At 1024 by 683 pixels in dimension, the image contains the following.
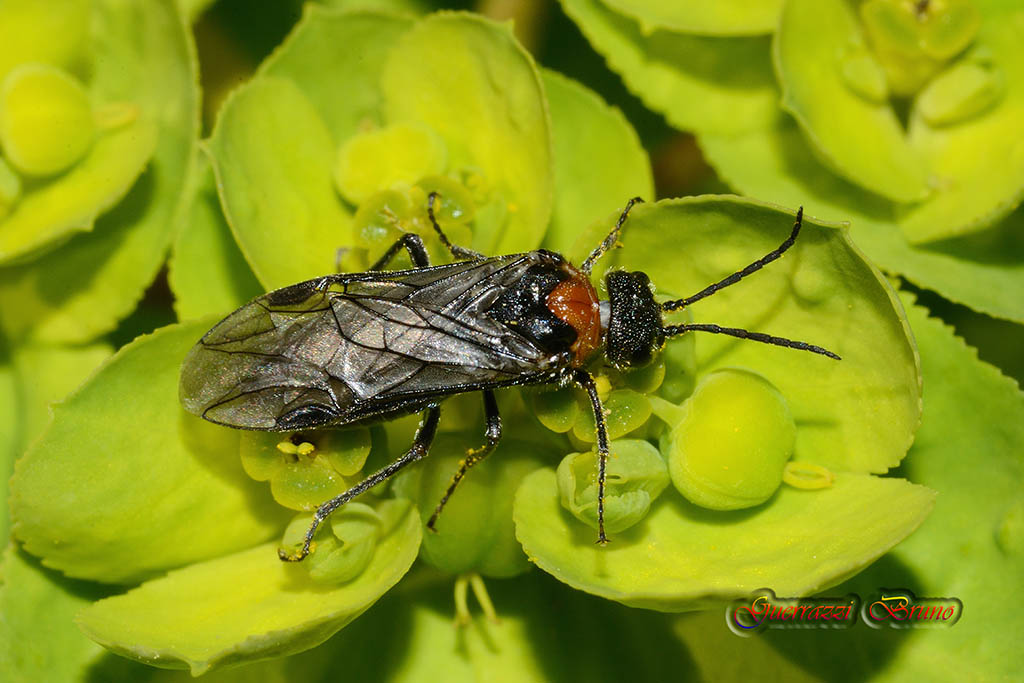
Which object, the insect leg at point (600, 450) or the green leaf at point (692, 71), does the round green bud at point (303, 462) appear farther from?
the green leaf at point (692, 71)

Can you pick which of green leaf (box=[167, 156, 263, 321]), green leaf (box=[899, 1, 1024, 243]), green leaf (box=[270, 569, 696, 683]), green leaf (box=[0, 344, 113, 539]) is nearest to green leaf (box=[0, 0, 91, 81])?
green leaf (box=[167, 156, 263, 321])

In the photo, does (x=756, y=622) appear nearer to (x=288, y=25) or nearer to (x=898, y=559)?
(x=898, y=559)

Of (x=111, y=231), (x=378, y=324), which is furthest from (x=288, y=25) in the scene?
(x=378, y=324)

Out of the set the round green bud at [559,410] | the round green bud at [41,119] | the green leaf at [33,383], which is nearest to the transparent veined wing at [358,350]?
the round green bud at [559,410]

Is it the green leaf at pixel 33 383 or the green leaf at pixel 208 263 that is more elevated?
the green leaf at pixel 208 263

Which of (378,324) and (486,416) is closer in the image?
(486,416)
